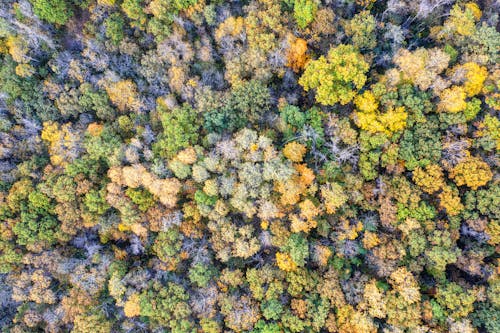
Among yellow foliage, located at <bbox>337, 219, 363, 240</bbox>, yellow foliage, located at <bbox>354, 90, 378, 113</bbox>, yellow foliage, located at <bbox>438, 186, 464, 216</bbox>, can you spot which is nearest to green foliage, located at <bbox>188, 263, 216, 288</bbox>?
yellow foliage, located at <bbox>337, 219, 363, 240</bbox>

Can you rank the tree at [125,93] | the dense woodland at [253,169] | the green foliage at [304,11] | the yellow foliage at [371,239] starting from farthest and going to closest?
the tree at [125,93] < the green foliage at [304,11] < the yellow foliage at [371,239] < the dense woodland at [253,169]

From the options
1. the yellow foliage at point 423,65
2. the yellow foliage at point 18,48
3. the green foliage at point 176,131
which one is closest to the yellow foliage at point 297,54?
the yellow foliage at point 423,65

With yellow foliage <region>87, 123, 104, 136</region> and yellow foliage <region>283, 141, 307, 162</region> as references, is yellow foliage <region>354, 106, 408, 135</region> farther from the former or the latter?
yellow foliage <region>87, 123, 104, 136</region>

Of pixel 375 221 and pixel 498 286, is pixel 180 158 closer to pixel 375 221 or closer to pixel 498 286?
pixel 375 221

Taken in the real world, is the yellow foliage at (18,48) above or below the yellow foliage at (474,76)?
above

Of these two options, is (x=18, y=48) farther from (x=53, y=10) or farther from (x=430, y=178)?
(x=430, y=178)

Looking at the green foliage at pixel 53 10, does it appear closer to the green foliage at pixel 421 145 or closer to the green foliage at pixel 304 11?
the green foliage at pixel 304 11
